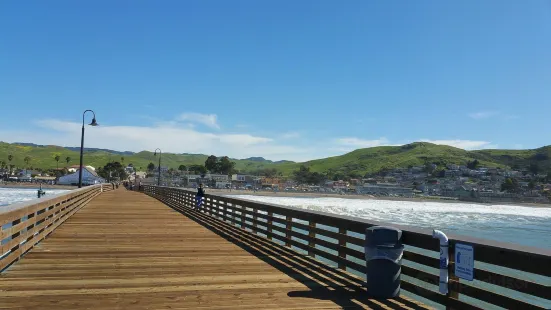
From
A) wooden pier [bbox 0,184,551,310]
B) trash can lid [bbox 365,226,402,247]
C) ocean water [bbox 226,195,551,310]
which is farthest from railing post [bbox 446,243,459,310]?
trash can lid [bbox 365,226,402,247]

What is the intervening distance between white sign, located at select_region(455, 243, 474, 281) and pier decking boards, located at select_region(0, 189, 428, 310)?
95 cm

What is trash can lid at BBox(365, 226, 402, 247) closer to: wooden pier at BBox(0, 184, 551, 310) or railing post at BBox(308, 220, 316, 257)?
wooden pier at BBox(0, 184, 551, 310)

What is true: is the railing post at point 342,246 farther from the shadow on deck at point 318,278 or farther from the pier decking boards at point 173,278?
the pier decking boards at point 173,278

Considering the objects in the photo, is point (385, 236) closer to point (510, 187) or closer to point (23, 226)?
point (23, 226)

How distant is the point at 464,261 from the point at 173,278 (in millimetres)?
4150

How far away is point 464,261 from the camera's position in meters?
5.12

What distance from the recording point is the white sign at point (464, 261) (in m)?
5.02

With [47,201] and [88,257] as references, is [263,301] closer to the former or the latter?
[88,257]

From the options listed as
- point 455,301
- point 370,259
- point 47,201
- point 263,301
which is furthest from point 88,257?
point 455,301

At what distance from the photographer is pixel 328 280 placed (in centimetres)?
740

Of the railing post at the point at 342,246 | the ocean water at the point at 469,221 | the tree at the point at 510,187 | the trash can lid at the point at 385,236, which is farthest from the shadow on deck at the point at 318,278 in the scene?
the tree at the point at 510,187

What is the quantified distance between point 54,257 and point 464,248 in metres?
6.99

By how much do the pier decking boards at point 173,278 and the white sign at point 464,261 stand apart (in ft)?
3.13

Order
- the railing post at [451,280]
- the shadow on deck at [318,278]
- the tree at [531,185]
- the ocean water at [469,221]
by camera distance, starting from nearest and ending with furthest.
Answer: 1. the railing post at [451,280]
2. the shadow on deck at [318,278]
3. the ocean water at [469,221]
4. the tree at [531,185]
